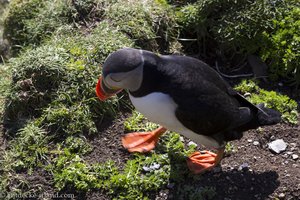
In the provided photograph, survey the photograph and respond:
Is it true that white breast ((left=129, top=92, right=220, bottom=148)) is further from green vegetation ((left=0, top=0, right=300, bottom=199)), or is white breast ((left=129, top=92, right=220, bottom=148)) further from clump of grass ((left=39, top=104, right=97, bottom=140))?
clump of grass ((left=39, top=104, right=97, bottom=140))

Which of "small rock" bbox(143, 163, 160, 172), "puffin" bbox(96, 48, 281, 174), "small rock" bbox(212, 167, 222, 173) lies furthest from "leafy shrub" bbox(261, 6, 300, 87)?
"small rock" bbox(143, 163, 160, 172)

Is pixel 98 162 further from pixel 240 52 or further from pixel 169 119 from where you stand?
pixel 240 52

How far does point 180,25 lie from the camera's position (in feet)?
17.9

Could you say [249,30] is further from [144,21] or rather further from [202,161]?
[202,161]

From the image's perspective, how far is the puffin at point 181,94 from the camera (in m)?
3.61

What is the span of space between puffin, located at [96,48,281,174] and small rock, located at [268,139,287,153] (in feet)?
1.51

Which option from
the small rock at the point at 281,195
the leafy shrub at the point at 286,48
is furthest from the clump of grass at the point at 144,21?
the small rock at the point at 281,195

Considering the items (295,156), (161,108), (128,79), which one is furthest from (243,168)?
(128,79)

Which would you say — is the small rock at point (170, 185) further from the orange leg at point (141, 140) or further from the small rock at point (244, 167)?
the small rock at point (244, 167)

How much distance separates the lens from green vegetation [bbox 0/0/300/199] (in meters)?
4.09

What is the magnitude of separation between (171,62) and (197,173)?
102cm

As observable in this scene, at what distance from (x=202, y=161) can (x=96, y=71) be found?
56.5 inches

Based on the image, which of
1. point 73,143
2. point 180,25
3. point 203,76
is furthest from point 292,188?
point 180,25

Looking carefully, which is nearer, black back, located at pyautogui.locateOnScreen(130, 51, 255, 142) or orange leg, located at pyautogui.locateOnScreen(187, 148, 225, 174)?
black back, located at pyautogui.locateOnScreen(130, 51, 255, 142)
